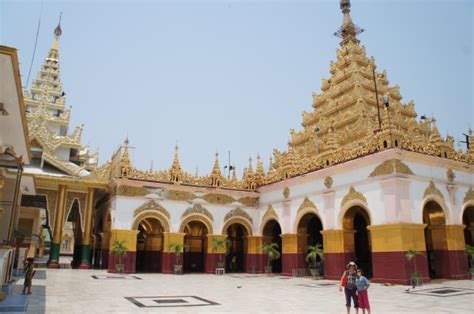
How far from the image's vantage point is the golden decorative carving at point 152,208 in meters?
20.2

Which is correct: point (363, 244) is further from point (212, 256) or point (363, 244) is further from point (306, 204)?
point (212, 256)

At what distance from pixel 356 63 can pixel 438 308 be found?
66.3ft

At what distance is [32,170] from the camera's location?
2311 centimetres

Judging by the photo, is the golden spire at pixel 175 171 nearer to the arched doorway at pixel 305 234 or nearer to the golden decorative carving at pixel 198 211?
the golden decorative carving at pixel 198 211

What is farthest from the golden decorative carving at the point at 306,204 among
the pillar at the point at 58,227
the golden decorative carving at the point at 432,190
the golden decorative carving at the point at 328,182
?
the pillar at the point at 58,227

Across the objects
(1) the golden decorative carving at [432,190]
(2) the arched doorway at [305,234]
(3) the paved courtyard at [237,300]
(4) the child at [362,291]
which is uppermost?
(1) the golden decorative carving at [432,190]

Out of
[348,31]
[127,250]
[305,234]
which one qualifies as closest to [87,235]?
[127,250]

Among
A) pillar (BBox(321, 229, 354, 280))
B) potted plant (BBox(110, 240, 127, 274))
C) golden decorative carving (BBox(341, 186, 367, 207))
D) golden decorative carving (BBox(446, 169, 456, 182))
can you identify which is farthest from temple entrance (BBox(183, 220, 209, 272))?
golden decorative carving (BBox(446, 169, 456, 182))

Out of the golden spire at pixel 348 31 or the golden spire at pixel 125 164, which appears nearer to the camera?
the golden spire at pixel 125 164

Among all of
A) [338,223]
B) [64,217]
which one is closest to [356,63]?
[338,223]

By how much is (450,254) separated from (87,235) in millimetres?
18887

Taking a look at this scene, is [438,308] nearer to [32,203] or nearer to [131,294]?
[131,294]

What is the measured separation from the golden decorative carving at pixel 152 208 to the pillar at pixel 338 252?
8407mm

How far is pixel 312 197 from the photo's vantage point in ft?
61.7
